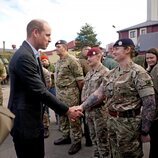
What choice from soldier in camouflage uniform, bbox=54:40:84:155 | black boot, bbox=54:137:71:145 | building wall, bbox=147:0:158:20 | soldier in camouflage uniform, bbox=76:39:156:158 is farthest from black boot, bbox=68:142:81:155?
building wall, bbox=147:0:158:20

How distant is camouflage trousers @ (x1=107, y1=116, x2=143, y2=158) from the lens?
3.23 m

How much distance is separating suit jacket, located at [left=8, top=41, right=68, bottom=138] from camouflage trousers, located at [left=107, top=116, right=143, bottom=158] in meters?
0.78

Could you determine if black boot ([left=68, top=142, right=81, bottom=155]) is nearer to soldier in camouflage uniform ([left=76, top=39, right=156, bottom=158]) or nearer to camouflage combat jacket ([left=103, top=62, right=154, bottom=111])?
soldier in camouflage uniform ([left=76, top=39, right=156, bottom=158])

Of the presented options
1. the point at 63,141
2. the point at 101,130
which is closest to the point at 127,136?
the point at 101,130

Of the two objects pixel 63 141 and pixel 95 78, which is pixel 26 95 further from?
pixel 63 141

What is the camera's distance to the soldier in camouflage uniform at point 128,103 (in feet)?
10.2

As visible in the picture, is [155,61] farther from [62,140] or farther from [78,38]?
[78,38]

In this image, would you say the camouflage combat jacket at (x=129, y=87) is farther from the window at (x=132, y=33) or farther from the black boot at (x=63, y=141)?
the window at (x=132, y=33)

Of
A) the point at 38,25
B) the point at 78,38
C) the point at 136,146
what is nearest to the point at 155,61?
the point at 136,146

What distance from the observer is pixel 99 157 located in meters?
4.53

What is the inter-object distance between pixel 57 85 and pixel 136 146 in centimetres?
254

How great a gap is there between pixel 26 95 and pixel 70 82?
2.56 metres

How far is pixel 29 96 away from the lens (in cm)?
282

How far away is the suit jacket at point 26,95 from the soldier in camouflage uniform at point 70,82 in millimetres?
2414
